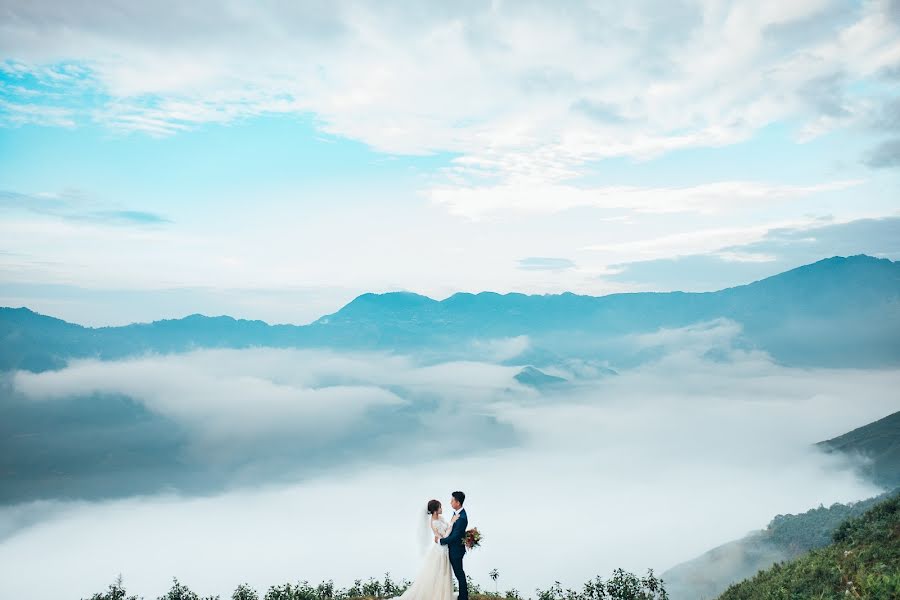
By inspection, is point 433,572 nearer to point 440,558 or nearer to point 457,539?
point 440,558

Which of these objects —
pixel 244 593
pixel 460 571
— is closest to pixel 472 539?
pixel 460 571

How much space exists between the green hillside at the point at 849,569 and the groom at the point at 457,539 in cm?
1053

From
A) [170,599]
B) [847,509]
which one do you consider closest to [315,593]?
[170,599]

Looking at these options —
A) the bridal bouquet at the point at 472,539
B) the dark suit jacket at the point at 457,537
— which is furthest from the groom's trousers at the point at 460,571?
the bridal bouquet at the point at 472,539

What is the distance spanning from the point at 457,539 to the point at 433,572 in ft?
4.57

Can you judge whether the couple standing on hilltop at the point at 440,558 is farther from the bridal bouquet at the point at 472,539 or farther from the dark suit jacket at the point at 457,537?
the bridal bouquet at the point at 472,539

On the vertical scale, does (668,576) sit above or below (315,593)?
below

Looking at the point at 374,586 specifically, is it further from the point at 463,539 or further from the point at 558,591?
the point at 463,539

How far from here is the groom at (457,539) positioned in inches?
683

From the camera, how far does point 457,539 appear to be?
17.5 metres

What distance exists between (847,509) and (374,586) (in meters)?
89.4

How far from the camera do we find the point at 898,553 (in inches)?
775

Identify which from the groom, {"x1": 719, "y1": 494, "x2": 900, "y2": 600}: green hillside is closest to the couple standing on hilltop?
the groom

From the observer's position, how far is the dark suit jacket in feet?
57.1
